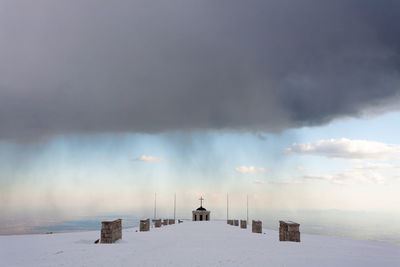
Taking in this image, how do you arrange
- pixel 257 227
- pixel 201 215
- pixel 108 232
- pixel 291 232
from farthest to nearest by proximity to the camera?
pixel 201 215
pixel 257 227
pixel 291 232
pixel 108 232

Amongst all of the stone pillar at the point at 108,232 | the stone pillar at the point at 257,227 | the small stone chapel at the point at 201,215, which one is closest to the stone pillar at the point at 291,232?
the stone pillar at the point at 257,227

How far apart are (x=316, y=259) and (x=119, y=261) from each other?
965 centimetres

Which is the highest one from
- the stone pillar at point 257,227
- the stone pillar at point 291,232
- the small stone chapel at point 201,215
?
the stone pillar at point 291,232

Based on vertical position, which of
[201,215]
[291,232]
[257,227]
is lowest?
[201,215]

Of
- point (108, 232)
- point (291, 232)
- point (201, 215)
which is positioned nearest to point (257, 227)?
point (291, 232)

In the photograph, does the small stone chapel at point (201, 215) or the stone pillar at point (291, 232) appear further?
the small stone chapel at point (201, 215)

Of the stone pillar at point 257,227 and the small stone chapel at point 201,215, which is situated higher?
the stone pillar at point 257,227

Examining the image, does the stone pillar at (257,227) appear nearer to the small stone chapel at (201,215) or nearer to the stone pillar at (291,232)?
the stone pillar at (291,232)

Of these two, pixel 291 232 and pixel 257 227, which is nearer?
pixel 291 232

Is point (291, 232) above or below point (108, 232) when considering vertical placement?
below

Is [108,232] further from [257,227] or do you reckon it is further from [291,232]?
[257,227]

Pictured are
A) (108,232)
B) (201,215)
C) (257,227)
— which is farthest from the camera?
(201,215)

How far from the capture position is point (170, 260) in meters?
14.3

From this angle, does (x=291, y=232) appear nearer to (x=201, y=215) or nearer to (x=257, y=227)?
(x=257, y=227)
